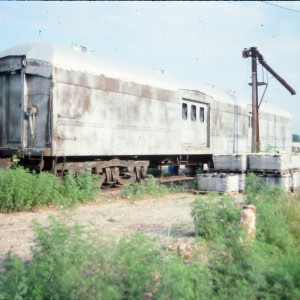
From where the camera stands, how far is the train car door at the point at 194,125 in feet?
47.9

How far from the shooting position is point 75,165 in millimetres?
10805

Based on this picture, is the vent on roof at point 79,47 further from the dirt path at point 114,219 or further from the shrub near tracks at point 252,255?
the shrub near tracks at point 252,255

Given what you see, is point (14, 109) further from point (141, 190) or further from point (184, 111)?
point (184, 111)

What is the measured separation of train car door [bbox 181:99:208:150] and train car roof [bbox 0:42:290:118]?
0.75 metres

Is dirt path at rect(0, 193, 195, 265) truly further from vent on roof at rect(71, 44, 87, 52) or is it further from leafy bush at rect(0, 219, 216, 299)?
vent on roof at rect(71, 44, 87, 52)

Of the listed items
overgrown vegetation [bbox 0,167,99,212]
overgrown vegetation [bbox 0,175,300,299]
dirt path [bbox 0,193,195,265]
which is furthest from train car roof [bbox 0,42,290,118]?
overgrown vegetation [bbox 0,175,300,299]

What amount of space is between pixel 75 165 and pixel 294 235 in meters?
6.18

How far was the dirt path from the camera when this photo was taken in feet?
19.9

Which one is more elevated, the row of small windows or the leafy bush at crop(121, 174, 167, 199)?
the row of small windows

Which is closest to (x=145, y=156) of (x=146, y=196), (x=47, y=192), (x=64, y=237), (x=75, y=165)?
(x=146, y=196)

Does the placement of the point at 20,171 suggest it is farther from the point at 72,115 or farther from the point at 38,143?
the point at 72,115

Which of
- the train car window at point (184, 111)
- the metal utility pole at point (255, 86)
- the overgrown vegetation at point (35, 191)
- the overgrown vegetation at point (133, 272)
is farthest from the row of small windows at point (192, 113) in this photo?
the overgrown vegetation at point (133, 272)

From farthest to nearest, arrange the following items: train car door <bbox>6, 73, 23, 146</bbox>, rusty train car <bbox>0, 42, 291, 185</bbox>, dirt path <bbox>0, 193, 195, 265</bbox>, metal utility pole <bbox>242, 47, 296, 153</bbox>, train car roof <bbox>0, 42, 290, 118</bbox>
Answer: metal utility pole <bbox>242, 47, 296, 153</bbox>, train car door <bbox>6, 73, 23, 146</bbox>, train car roof <bbox>0, 42, 290, 118</bbox>, rusty train car <bbox>0, 42, 291, 185</bbox>, dirt path <bbox>0, 193, 195, 265</bbox>

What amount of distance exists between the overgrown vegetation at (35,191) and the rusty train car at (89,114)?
3.13 ft
